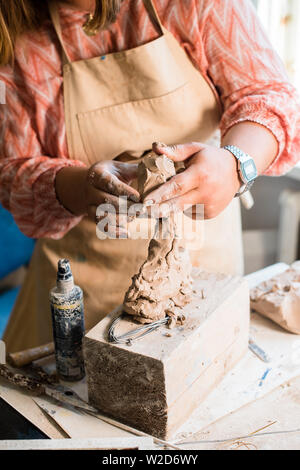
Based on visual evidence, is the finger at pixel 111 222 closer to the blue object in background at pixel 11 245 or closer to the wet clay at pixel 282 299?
the wet clay at pixel 282 299

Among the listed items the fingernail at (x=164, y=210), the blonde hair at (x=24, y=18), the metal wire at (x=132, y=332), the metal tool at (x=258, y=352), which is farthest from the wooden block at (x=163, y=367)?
the blonde hair at (x=24, y=18)

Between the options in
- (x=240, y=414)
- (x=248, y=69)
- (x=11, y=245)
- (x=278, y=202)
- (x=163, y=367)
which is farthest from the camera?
(x=278, y=202)

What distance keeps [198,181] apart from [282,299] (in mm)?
470

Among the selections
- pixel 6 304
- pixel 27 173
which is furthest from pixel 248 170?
pixel 6 304

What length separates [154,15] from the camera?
4.52 ft

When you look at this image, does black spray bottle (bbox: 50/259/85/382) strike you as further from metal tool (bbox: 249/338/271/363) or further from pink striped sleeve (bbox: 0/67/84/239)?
metal tool (bbox: 249/338/271/363)

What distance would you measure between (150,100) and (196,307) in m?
0.62

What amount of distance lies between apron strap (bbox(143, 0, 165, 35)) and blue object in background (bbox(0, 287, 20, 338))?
1.57m

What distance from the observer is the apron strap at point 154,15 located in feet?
4.46

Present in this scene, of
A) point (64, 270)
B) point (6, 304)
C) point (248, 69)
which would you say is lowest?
point (6, 304)

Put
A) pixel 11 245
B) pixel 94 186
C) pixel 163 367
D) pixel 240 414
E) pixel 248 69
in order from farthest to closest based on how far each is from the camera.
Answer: pixel 11 245
pixel 248 69
pixel 94 186
pixel 240 414
pixel 163 367

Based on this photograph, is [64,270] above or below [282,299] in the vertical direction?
above

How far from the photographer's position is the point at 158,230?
1.21 meters

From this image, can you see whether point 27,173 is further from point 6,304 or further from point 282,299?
point 6,304
